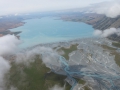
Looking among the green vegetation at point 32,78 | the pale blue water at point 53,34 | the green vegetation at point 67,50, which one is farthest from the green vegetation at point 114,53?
the pale blue water at point 53,34

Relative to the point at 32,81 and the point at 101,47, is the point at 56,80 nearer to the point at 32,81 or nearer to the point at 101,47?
the point at 32,81

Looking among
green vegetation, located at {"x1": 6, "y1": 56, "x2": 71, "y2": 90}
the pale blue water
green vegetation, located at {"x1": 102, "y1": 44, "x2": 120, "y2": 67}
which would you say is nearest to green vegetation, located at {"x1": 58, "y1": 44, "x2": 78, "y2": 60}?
green vegetation, located at {"x1": 6, "y1": 56, "x2": 71, "y2": 90}

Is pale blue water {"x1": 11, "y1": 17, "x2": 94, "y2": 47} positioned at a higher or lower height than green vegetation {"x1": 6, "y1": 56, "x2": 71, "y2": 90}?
lower

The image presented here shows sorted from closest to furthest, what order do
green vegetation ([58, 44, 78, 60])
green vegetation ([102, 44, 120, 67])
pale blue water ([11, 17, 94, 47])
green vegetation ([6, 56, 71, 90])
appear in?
1. green vegetation ([6, 56, 71, 90])
2. green vegetation ([102, 44, 120, 67])
3. green vegetation ([58, 44, 78, 60])
4. pale blue water ([11, 17, 94, 47])

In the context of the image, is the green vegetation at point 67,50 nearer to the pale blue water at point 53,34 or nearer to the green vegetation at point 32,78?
the green vegetation at point 32,78

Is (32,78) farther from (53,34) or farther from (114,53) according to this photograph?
(53,34)

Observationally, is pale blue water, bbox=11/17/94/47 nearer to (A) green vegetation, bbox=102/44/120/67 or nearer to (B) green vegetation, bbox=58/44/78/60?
(B) green vegetation, bbox=58/44/78/60

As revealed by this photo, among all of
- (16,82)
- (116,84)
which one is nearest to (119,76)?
(116,84)

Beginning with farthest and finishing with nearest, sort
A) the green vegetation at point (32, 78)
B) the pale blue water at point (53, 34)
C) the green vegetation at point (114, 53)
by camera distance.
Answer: the pale blue water at point (53, 34) → the green vegetation at point (114, 53) → the green vegetation at point (32, 78)


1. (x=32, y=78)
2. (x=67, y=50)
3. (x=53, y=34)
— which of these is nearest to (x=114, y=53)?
(x=67, y=50)
